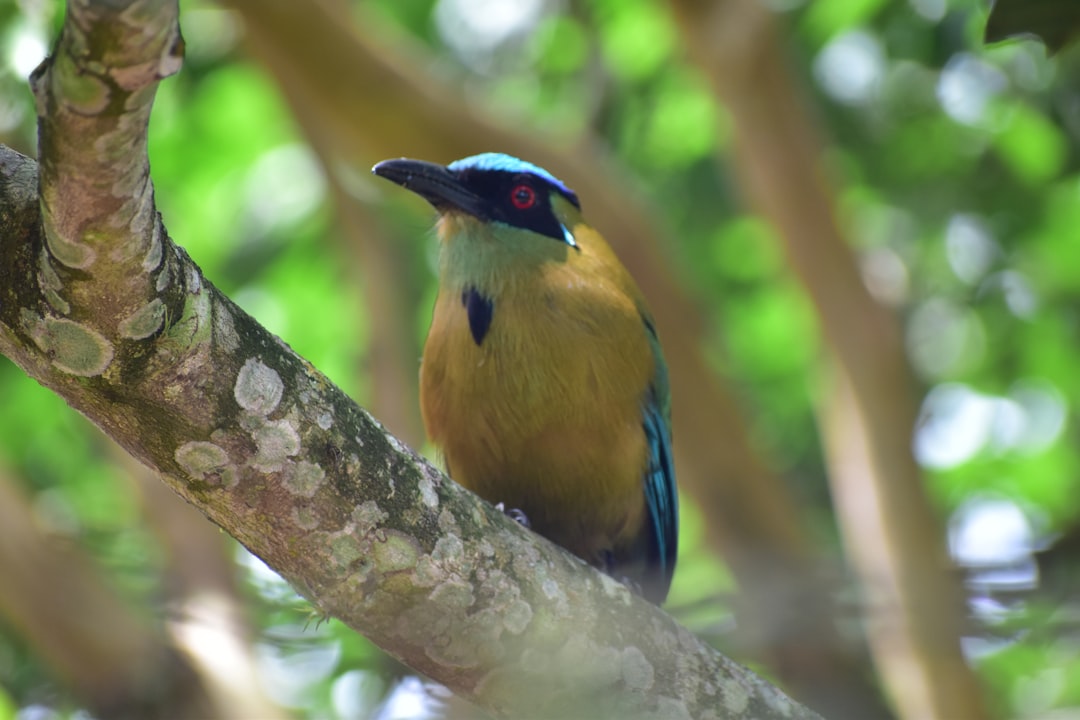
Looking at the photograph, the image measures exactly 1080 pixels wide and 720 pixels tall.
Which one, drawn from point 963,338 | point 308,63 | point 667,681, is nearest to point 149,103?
point 667,681

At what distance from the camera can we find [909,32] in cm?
558

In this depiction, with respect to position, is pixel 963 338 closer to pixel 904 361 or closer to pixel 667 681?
pixel 904 361

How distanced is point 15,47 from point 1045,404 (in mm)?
5624

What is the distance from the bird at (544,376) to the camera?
3723 mm

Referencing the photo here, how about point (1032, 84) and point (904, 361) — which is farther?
point (904, 361)

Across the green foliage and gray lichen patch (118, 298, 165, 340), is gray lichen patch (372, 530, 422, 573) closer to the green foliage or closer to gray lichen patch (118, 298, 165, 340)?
gray lichen patch (118, 298, 165, 340)

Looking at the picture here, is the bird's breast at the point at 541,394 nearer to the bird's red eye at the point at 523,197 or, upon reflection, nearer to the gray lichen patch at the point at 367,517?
the bird's red eye at the point at 523,197

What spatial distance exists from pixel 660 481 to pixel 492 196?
117 centimetres

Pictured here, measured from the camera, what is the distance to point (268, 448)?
7.45 feet

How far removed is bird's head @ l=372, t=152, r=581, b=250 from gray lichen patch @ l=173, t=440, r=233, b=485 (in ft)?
6.44

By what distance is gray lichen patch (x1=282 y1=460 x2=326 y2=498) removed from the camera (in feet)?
7.58

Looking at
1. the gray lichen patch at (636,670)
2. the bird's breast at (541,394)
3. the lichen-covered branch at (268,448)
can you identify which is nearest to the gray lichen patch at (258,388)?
the lichen-covered branch at (268,448)

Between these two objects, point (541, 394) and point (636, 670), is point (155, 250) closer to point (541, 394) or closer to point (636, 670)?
point (636, 670)

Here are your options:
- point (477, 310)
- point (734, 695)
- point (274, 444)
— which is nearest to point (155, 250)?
point (274, 444)
